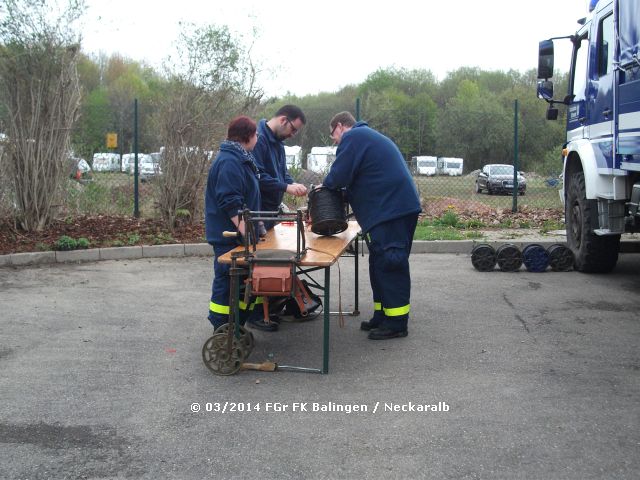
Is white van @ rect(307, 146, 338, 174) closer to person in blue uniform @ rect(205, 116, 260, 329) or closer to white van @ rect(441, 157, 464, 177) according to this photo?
white van @ rect(441, 157, 464, 177)

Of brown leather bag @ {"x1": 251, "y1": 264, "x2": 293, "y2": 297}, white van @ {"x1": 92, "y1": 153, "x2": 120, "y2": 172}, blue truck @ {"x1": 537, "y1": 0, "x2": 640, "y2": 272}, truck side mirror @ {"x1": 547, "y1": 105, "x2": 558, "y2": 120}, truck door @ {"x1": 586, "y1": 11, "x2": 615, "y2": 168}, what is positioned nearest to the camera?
brown leather bag @ {"x1": 251, "y1": 264, "x2": 293, "y2": 297}

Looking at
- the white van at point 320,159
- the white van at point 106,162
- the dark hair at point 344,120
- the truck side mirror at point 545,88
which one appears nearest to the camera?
the dark hair at point 344,120

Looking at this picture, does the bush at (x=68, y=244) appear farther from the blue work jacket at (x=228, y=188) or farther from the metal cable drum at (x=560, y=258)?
the metal cable drum at (x=560, y=258)

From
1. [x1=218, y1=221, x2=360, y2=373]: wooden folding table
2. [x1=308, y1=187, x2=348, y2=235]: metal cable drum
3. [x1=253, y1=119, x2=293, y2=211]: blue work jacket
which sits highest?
[x1=253, y1=119, x2=293, y2=211]: blue work jacket

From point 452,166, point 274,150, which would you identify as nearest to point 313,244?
point 274,150

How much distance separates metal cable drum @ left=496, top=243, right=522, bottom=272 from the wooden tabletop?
2.78m

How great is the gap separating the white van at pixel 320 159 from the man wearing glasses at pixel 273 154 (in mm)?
6625

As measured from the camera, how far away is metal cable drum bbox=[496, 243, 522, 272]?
8.45 meters

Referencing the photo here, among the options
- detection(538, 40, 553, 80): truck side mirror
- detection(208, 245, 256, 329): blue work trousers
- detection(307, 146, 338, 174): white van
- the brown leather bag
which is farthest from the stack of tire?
detection(307, 146, 338, 174): white van

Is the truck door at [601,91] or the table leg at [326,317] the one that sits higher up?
the truck door at [601,91]

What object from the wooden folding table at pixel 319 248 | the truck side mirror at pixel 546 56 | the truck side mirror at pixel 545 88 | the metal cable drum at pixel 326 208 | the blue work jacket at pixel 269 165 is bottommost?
the wooden folding table at pixel 319 248

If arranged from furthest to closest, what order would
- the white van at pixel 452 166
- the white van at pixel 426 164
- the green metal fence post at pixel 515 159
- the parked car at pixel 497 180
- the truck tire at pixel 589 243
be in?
the white van at pixel 452 166 < the white van at pixel 426 164 < the parked car at pixel 497 180 < the green metal fence post at pixel 515 159 < the truck tire at pixel 589 243

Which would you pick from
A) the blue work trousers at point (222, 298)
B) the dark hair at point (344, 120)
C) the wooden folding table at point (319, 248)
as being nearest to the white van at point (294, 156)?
the wooden folding table at point (319, 248)

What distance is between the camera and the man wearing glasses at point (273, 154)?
5906 mm
